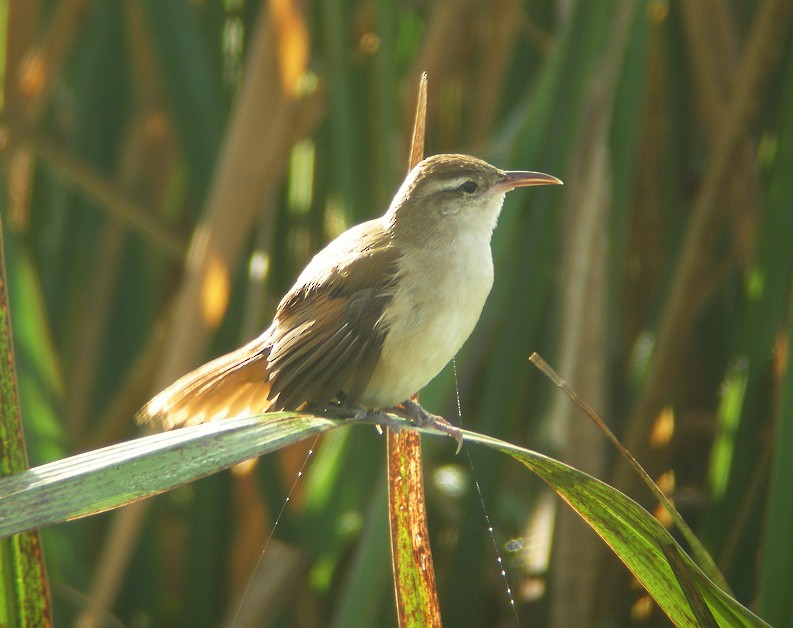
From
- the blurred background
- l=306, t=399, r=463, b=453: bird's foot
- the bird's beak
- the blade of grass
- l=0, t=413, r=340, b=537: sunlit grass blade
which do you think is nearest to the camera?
l=0, t=413, r=340, b=537: sunlit grass blade

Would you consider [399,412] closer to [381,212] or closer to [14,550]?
[381,212]

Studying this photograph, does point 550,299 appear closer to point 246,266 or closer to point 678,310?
point 678,310

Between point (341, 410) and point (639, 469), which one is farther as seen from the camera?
point (341, 410)

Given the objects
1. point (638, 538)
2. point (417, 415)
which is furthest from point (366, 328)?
point (638, 538)

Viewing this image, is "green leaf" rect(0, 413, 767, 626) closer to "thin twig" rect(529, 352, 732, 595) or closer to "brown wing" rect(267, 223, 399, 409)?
"thin twig" rect(529, 352, 732, 595)

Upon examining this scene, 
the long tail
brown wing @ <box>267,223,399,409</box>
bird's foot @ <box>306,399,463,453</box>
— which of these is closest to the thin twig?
bird's foot @ <box>306,399,463,453</box>

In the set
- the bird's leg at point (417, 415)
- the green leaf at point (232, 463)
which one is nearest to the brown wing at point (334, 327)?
the bird's leg at point (417, 415)
